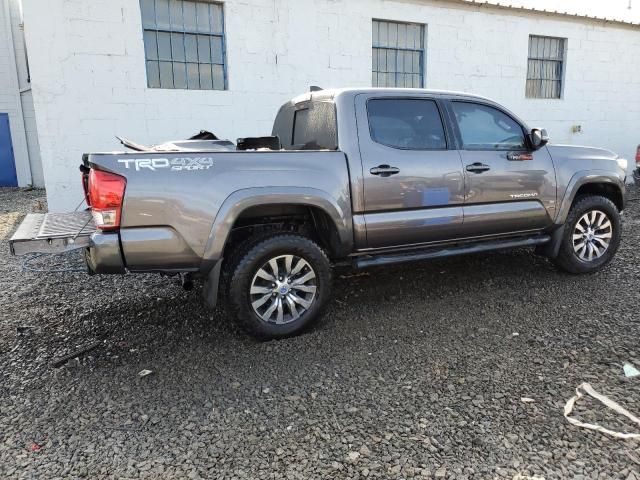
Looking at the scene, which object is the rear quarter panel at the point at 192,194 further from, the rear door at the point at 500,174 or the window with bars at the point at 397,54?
the window with bars at the point at 397,54

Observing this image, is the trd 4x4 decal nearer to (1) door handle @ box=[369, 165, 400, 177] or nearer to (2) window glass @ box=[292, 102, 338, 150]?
(2) window glass @ box=[292, 102, 338, 150]

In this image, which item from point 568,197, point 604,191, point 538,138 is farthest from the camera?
point 604,191

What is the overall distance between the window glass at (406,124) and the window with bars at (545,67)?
8.69m

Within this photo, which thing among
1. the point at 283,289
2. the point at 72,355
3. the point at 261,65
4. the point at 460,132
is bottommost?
the point at 72,355

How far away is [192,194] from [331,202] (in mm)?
1075

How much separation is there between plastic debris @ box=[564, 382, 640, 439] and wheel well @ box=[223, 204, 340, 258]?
198 cm

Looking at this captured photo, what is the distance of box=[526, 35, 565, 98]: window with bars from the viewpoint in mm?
11836

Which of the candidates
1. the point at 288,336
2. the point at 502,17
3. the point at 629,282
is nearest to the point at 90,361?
the point at 288,336

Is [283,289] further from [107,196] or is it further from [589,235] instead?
[589,235]

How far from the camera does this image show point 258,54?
8922mm

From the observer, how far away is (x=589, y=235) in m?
5.30

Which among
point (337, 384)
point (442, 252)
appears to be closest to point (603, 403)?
point (337, 384)

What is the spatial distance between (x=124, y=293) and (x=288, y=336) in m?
2.18

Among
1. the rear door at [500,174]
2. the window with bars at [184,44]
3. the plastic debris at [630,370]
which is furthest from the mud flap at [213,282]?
the window with bars at [184,44]
